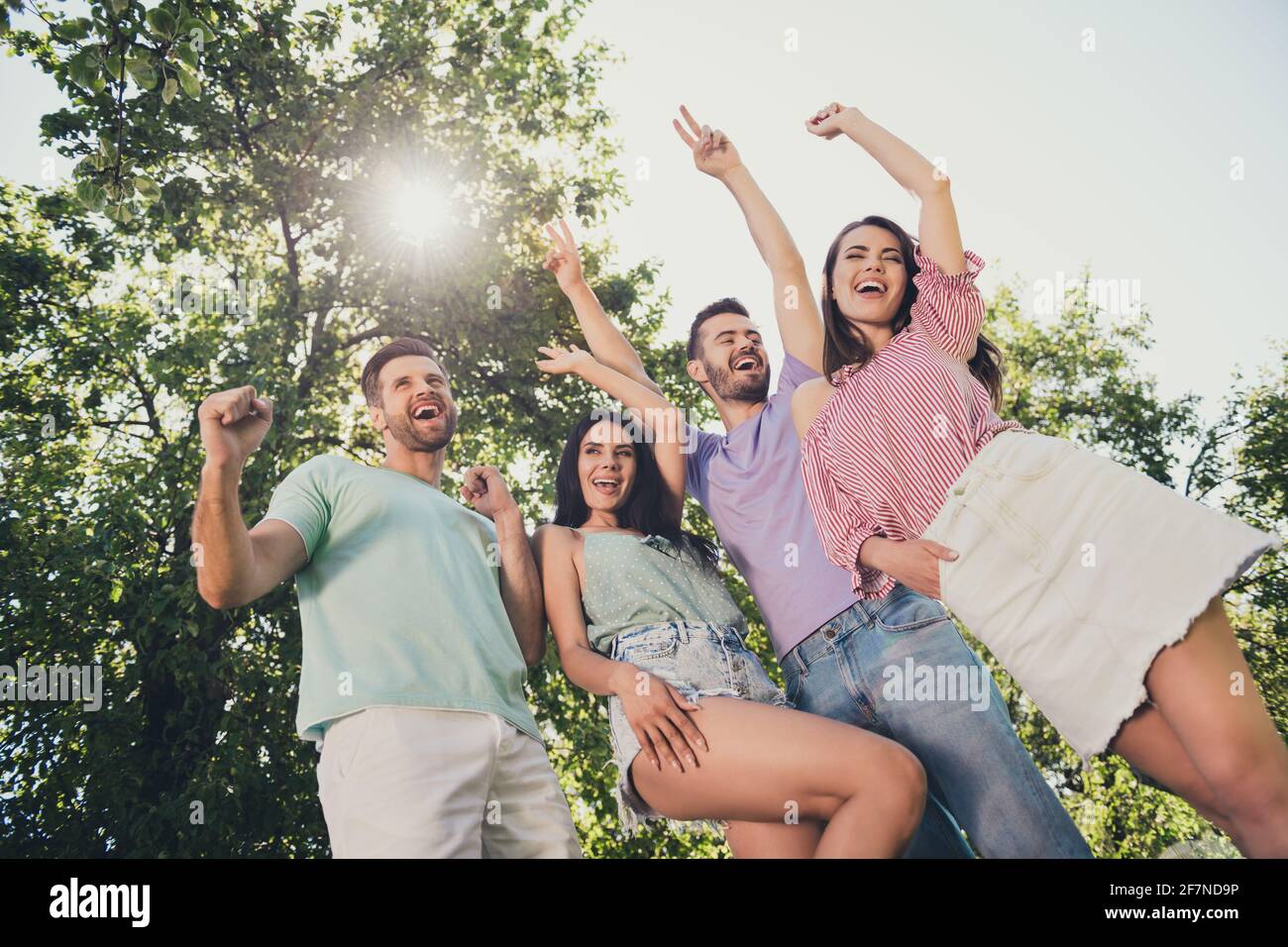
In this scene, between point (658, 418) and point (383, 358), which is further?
point (383, 358)

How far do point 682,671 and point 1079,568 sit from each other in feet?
3.71

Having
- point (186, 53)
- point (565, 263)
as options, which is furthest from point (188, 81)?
point (565, 263)

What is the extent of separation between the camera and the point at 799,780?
220 cm

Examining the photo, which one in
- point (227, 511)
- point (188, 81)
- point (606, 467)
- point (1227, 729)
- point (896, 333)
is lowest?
point (1227, 729)

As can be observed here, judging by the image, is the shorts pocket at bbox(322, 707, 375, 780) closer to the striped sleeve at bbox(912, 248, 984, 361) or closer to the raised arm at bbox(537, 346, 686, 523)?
the raised arm at bbox(537, 346, 686, 523)

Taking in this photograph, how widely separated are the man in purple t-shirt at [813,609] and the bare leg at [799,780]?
27cm

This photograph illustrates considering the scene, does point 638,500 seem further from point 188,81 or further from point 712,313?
point 188,81

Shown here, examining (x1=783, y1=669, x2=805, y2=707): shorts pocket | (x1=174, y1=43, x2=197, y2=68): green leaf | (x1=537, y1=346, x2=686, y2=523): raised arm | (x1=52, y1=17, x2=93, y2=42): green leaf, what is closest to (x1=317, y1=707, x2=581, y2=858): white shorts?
(x1=783, y1=669, x2=805, y2=707): shorts pocket

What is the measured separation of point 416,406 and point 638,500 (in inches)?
37.9

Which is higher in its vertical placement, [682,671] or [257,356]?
[257,356]

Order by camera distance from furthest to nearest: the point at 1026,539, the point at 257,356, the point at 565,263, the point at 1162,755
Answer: the point at 257,356 < the point at 565,263 < the point at 1026,539 < the point at 1162,755

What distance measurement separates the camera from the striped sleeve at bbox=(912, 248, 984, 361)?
8.76 ft

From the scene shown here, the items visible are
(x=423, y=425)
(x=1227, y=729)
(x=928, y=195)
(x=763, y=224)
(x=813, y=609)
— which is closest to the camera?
(x=1227, y=729)

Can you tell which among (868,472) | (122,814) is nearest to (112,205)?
(868,472)
